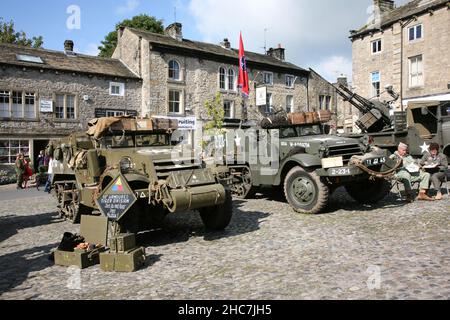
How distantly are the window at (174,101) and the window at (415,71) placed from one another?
14.7m

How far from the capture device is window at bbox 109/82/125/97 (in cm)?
2538

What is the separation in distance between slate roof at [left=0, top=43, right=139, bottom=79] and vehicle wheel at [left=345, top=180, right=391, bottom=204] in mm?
19107

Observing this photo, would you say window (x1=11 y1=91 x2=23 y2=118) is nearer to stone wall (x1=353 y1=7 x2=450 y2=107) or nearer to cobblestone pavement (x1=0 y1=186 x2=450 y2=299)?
cobblestone pavement (x1=0 y1=186 x2=450 y2=299)

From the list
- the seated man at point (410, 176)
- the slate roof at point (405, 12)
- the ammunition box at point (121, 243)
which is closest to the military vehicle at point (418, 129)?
the seated man at point (410, 176)

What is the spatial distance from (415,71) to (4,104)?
23.5 meters

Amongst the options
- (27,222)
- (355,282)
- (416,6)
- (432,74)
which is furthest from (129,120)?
(416,6)

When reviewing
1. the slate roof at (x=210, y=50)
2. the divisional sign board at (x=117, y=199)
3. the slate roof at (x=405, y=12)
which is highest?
the slate roof at (x=405, y=12)

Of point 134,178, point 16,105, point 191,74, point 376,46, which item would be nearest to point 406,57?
point 376,46

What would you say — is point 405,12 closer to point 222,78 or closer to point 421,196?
point 222,78

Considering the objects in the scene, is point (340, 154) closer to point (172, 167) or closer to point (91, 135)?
point (172, 167)

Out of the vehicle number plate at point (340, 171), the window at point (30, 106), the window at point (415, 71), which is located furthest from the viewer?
the window at point (415, 71)

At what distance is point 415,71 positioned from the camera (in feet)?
81.0

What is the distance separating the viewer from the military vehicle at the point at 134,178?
622 centimetres

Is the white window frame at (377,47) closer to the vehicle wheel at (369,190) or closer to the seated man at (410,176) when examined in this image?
the seated man at (410,176)
